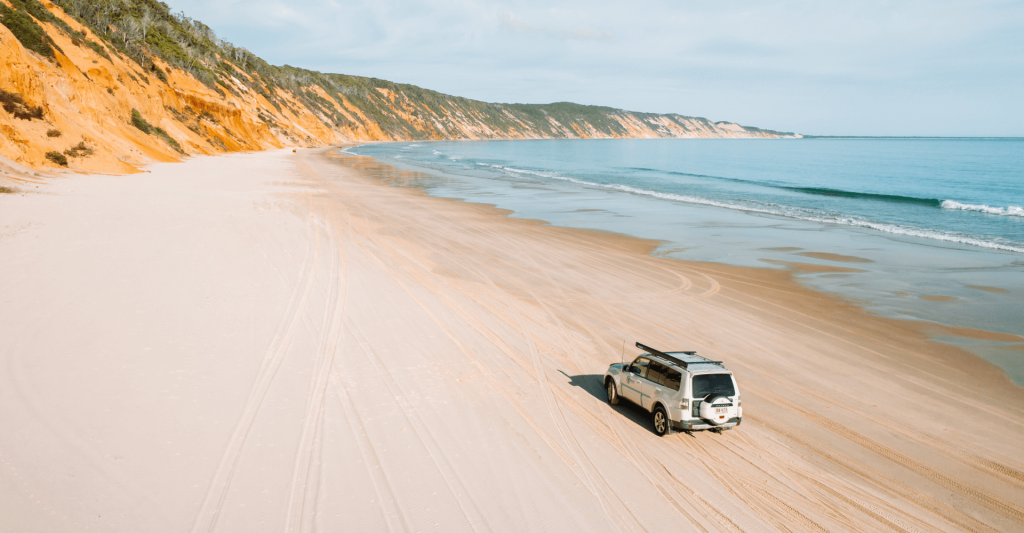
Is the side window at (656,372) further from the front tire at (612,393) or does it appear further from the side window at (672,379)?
the front tire at (612,393)

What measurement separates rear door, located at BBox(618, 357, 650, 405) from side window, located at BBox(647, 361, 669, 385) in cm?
10

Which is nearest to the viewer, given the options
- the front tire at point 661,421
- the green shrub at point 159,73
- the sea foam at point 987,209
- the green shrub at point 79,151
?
the front tire at point 661,421

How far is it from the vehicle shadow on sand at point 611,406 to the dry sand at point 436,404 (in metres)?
0.09

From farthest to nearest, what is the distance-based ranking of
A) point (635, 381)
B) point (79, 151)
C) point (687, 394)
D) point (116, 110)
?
1. point (116, 110)
2. point (79, 151)
3. point (635, 381)
4. point (687, 394)

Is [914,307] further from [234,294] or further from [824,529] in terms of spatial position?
[234,294]

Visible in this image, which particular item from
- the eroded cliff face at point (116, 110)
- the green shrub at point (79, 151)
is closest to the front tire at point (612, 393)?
the eroded cliff face at point (116, 110)

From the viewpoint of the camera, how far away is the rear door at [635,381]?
8.21 m

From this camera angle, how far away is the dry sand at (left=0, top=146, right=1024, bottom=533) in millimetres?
5844

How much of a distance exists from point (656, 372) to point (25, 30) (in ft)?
Answer: 127

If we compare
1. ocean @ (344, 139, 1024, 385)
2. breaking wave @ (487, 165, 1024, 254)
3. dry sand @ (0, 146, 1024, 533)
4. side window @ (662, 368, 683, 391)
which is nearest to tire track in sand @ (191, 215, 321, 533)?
dry sand @ (0, 146, 1024, 533)

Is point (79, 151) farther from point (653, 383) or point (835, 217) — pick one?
point (835, 217)

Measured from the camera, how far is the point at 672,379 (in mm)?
7766

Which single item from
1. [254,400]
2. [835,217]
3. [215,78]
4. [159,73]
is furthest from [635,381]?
[215,78]

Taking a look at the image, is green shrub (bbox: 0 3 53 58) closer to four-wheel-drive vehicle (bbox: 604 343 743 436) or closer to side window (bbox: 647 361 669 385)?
side window (bbox: 647 361 669 385)
